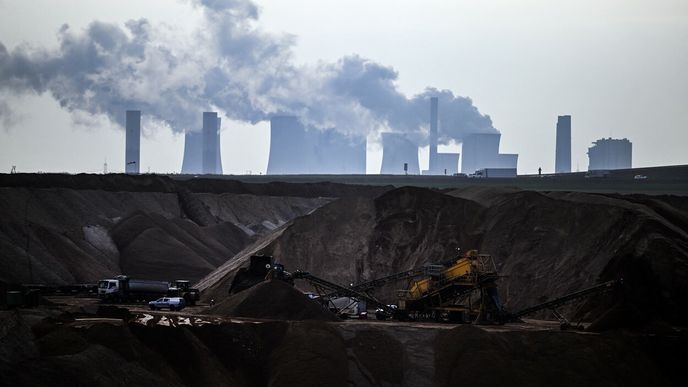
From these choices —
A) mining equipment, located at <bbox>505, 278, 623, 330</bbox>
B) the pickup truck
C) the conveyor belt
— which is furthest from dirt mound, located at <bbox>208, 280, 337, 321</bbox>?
mining equipment, located at <bbox>505, 278, 623, 330</bbox>

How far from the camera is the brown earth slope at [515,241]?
2566 inches

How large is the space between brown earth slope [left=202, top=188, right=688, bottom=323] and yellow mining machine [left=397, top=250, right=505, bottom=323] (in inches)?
226

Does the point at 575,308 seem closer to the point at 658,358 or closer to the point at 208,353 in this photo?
the point at 658,358

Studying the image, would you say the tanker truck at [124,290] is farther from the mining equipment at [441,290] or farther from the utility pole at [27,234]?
the utility pole at [27,234]

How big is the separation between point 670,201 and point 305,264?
111 ft

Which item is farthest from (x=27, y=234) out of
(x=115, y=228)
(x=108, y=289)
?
(x=108, y=289)

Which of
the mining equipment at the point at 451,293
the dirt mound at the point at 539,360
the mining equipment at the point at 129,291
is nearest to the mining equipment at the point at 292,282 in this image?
the mining equipment at the point at 451,293

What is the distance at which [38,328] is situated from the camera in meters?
48.4

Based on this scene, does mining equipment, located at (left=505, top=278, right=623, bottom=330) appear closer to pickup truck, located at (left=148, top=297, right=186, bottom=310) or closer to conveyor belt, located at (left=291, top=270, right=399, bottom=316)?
conveyor belt, located at (left=291, top=270, right=399, bottom=316)

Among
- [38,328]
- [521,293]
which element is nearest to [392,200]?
[521,293]

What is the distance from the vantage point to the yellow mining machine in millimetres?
62312

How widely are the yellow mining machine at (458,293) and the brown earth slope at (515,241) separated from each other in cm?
574

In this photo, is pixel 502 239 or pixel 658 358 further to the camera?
pixel 502 239

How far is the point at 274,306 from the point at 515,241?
21.5 m
